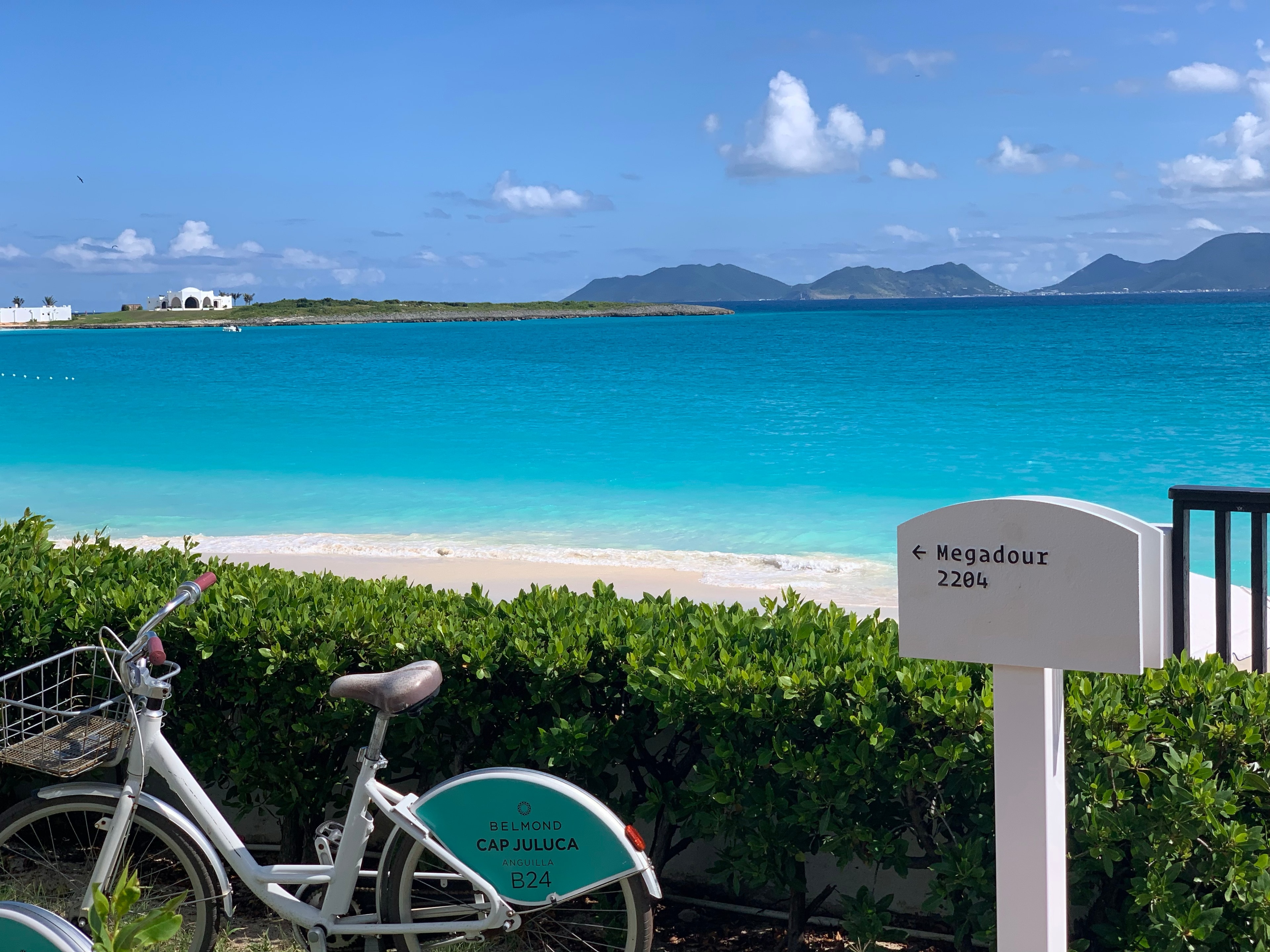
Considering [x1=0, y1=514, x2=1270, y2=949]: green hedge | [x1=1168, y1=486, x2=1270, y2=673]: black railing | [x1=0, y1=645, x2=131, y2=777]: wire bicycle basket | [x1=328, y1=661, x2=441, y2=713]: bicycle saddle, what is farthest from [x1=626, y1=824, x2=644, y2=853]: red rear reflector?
[x1=1168, y1=486, x2=1270, y2=673]: black railing

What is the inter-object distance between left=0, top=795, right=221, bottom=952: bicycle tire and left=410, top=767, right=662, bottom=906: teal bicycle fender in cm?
76

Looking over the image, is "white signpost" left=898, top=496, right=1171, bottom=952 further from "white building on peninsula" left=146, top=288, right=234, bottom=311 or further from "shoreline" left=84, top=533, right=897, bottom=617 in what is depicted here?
"white building on peninsula" left=146, top=288, right=234, bottom=311

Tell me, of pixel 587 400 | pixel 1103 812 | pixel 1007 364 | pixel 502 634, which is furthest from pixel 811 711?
pixel 1007 364

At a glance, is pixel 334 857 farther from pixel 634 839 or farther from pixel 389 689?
pixel 634 839

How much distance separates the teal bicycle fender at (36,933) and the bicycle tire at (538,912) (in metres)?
0.77

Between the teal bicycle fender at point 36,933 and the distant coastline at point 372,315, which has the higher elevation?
the distant coastline at point 372,315

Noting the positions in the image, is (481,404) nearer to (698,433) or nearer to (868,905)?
(698,433)

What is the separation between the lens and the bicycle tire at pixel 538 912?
9.55ft

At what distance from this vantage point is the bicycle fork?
3000mm

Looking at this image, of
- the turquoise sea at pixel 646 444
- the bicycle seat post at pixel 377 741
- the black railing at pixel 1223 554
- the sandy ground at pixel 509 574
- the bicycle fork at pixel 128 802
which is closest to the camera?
the bicycle seat post at pixel 377 741

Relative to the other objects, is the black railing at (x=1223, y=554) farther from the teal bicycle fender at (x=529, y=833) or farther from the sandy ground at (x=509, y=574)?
the sandy ground at (x=509, y=574)

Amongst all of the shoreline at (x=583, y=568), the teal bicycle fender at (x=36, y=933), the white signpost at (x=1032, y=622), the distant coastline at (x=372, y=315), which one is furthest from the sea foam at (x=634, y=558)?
the distant coastline at (x=372, y=315)

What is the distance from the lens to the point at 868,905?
3123mm

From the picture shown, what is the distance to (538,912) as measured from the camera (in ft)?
9.85
